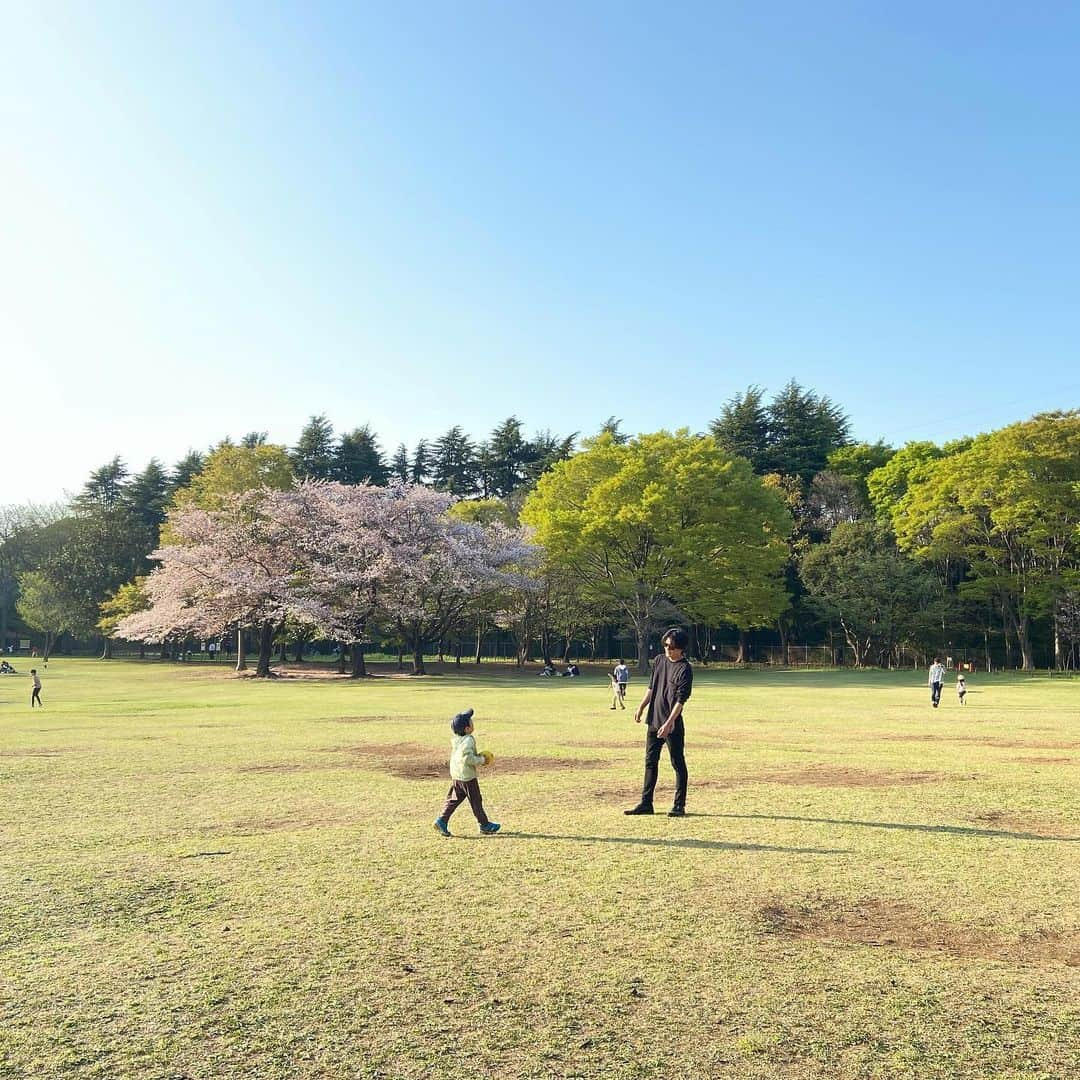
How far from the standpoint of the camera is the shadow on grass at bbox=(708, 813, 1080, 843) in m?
8.99

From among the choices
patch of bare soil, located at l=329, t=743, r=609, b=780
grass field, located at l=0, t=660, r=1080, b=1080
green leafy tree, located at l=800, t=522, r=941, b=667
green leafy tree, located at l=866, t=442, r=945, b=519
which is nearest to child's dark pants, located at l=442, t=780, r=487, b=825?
grass field, located at l=0, t=660, r=1080, b=1080

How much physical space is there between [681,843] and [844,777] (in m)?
5.17

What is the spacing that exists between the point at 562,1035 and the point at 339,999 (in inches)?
49.6

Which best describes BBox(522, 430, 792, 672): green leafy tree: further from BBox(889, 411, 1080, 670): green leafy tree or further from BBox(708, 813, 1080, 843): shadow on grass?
BBox(708, 813, 1080, 843): shadow on grass

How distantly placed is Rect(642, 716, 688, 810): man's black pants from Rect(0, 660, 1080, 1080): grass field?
0.36m

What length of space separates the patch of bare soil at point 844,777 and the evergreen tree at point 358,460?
7555 cm

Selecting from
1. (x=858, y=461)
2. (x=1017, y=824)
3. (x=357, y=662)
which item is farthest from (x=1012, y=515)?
(x=1017, y=824)

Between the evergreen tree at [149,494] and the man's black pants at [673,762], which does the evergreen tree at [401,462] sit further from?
the man's black pants at [673,762]

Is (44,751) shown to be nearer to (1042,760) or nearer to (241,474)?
(1042,760)

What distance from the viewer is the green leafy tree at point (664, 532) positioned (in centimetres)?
5169

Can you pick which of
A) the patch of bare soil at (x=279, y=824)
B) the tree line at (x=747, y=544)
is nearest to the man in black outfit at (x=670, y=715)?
the patch of bare soil at (x=279, y=824)

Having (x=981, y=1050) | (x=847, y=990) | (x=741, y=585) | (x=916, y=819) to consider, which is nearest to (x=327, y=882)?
(x=847, y=990)

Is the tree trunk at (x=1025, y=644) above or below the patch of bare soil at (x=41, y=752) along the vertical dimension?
above

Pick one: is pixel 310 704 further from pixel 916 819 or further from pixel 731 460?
pixel 731 460
